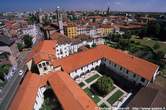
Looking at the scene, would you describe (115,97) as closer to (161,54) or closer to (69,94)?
(69,94)

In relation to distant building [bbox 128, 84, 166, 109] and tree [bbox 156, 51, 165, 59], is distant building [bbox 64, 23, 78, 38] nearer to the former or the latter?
tree [bbox 156, 51, 165, 59]

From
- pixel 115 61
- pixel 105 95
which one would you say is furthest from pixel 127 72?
pixel 105 95

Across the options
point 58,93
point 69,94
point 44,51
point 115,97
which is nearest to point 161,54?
point 115,97

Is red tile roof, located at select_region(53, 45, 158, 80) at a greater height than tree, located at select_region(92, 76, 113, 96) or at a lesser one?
greater

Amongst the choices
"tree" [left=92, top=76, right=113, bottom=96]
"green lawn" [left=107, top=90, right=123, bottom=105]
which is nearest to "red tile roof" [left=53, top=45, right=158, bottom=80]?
"green lawn" [left=107, top=90, right=123, bottom=105]

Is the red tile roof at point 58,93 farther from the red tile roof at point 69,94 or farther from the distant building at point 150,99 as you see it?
the distant building at point 150,99

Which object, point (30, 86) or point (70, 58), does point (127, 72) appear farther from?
point (30, 86)
